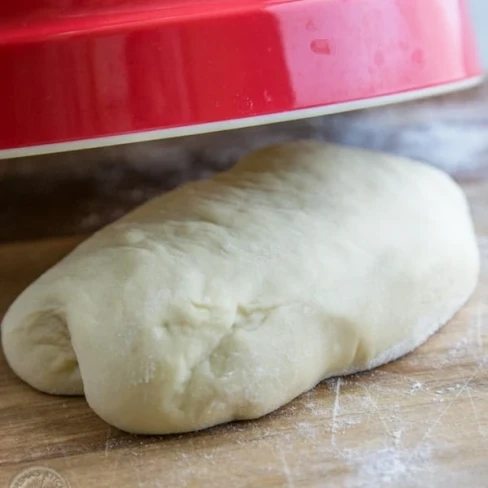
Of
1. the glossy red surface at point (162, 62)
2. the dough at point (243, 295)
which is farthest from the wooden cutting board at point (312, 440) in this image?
the glossy red surface at point (162, 62)

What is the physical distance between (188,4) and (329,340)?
36cm

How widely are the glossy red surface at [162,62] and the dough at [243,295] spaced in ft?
0.54

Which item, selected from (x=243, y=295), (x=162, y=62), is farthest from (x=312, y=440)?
(x=162, y=62)

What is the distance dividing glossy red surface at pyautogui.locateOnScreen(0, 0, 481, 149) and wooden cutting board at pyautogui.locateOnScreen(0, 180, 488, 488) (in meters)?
0.30

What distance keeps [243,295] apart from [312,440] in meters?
0.16

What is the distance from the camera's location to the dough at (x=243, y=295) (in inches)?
27.4

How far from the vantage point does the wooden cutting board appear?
0.67 metres

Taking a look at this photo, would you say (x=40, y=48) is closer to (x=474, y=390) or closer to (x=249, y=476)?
(x=249, y=476)

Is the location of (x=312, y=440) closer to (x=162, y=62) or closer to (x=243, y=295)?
(x=243, y=295)

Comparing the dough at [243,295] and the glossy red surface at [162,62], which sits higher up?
the glossy red surface at [162,62]

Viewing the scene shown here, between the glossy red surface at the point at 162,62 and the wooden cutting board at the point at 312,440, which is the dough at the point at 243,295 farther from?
the glossy red surface at the point at 162,62

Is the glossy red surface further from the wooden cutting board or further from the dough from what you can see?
the wooden cutting board

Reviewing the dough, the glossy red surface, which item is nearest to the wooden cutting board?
the dough

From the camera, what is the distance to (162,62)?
653 millimetres
